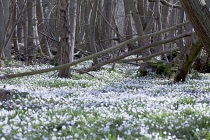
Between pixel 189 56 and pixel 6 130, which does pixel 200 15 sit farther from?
pixel 189 56

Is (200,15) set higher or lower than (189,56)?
higher

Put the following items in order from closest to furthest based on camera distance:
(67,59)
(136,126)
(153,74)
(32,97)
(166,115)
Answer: (136,126), (166,115), (32,97), (67,59), (153,74)

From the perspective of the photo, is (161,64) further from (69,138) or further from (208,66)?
(69,138)

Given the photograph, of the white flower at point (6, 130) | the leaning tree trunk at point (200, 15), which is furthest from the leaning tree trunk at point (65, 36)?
the white flower at point (6, 130)

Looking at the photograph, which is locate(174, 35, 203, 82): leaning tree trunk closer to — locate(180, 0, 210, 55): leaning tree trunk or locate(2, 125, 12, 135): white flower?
locate(180, 0, 210, 55): leaning tree trunk

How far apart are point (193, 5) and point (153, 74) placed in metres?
9.70

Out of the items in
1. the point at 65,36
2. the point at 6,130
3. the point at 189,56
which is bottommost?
the point at 6,130

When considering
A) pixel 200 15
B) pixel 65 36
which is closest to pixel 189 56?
pixel 65 36

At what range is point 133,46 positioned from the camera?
27281 mm

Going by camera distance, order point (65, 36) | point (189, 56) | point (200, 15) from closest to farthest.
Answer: point (200, 15) → point (189, 56) → point (65, 36)

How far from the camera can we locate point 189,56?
35.5ft

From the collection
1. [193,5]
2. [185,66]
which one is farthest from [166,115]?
[185,66]

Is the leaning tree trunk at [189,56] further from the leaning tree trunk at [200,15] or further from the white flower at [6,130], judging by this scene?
the white flower at [6,130]

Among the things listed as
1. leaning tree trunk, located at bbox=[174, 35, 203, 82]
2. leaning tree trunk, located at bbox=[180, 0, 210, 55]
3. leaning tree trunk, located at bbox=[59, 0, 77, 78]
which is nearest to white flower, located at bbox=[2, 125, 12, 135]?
leaning tree trunk, located at bbox=[180, 0, 210, 55]
